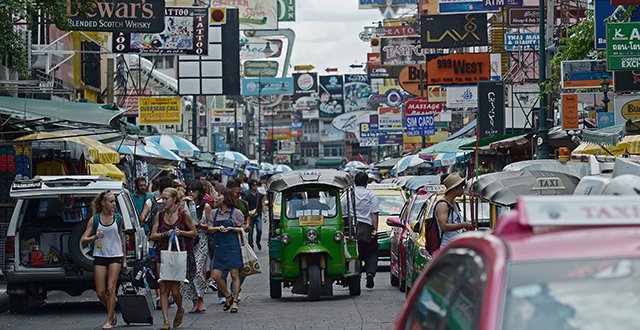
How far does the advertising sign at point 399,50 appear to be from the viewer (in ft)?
169

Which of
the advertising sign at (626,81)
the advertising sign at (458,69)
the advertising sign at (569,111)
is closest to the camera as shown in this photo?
the advertising sign at (626,81)

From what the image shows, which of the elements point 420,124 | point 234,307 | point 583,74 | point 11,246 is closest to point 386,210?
point 583,74

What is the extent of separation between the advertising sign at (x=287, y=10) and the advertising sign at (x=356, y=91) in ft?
126

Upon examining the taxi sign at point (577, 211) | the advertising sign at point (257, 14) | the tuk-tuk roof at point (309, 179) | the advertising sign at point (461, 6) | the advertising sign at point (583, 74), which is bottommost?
the tuk-tuk roof at point (309, 179)

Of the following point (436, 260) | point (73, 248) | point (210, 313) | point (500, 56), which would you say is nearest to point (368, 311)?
point (210, 313)

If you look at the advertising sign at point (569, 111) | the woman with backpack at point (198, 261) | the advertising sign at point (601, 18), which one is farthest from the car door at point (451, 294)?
the advertising sign at point (569, 111)

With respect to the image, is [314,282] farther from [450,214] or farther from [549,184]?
[549,184]

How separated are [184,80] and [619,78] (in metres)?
19.0

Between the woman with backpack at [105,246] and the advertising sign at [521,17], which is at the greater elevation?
the advertising sign at [521,17]

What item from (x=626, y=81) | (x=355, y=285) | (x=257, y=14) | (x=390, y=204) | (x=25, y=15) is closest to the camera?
(x=355, y=285)

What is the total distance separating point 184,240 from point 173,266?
1.67ft

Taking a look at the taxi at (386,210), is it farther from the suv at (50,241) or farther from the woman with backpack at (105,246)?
the woman with backpack at (105,246)

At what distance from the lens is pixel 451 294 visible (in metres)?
4.55

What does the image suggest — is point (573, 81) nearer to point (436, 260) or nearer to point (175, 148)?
point (175, 148)
